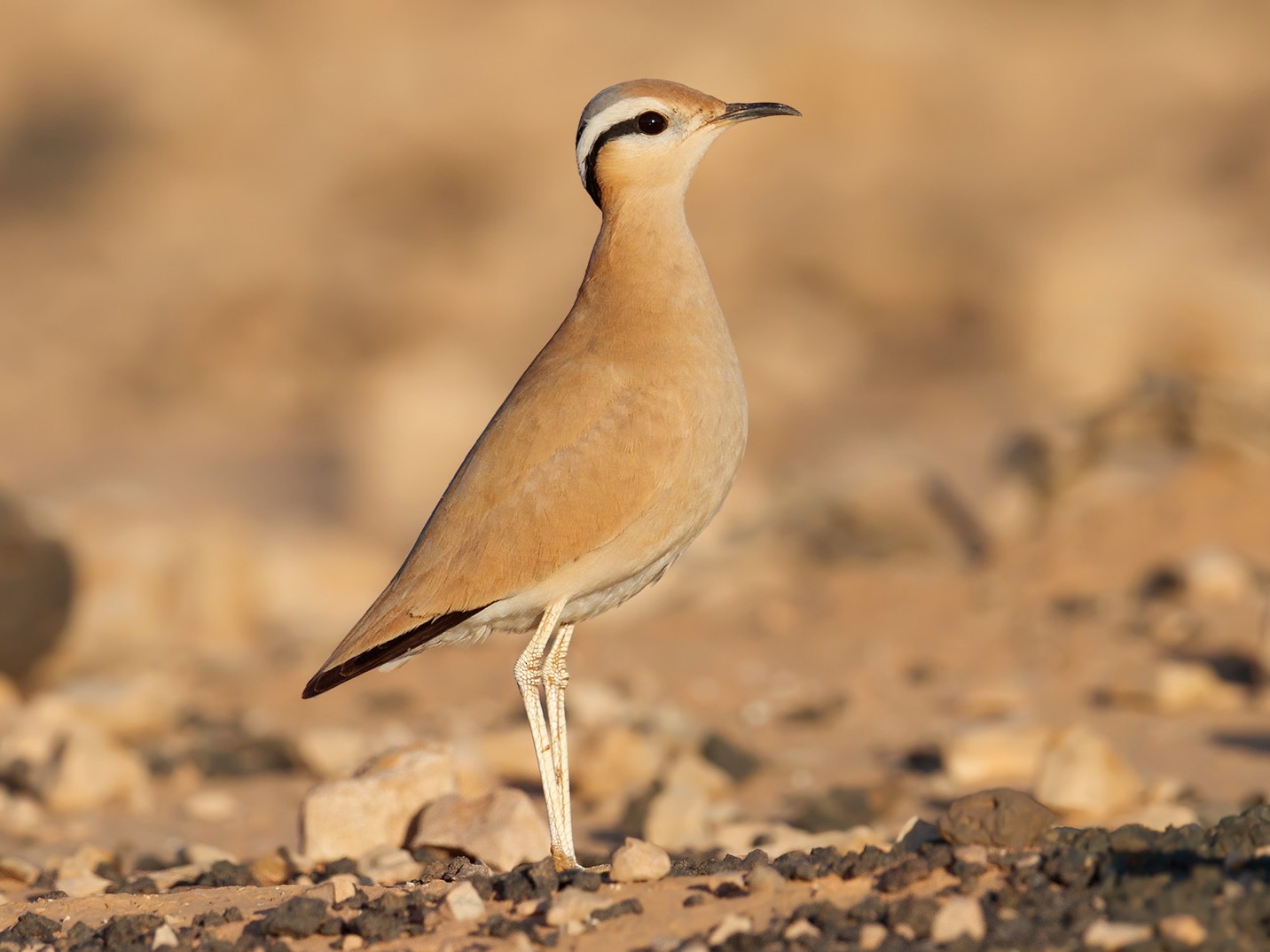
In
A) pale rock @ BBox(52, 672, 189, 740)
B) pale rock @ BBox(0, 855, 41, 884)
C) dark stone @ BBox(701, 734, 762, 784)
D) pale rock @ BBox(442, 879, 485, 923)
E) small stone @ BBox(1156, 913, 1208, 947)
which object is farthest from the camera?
pale rock @ BBox(52, 672, 189, 740)

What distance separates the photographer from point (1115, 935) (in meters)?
3.23

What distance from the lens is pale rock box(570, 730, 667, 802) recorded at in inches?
292

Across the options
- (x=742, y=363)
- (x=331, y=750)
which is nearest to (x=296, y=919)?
(x=331, y=750)

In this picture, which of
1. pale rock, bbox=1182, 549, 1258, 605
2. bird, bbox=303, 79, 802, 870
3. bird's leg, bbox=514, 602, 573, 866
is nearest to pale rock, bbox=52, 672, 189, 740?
bird, bbox=303, 79, 802, 870

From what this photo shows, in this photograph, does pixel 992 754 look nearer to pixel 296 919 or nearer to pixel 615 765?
pixel 615 765

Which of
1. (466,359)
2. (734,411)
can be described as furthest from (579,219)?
(734,411)

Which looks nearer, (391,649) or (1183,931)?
(1183,931)

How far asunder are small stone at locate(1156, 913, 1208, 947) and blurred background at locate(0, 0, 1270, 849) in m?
3.20

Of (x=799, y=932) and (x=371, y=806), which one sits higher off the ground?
(x=371, y=806)

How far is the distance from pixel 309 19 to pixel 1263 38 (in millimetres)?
16957

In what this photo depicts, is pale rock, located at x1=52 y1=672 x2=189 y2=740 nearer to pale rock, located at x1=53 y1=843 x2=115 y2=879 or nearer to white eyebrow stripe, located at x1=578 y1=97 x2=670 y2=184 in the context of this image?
pale rock, located at x1=53 y1=843 x2=115 y2=879

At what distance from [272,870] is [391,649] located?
1022 millimetres

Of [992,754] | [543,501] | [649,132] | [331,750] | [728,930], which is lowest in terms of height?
[728,930]

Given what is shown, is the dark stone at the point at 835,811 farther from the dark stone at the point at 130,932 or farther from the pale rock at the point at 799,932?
the dark stone at the point at 130,932
